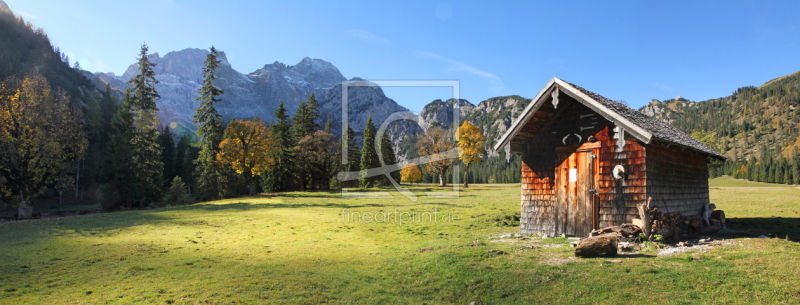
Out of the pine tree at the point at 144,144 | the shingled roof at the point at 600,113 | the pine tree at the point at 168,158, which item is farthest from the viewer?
the pine tree at the point at 168,158

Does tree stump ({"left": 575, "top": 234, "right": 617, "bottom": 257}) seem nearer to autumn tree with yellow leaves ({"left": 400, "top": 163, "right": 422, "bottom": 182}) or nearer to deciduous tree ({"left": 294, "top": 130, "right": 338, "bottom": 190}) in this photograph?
→ deciduous tree ({"left": 294, "top": 130, "right": 338, "bottom": 190})

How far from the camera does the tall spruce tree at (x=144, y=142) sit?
3862cm

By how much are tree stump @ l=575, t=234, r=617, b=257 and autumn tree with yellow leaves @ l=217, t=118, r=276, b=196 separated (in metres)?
42.2

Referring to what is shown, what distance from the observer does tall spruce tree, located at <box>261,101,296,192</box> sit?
52.7 meters

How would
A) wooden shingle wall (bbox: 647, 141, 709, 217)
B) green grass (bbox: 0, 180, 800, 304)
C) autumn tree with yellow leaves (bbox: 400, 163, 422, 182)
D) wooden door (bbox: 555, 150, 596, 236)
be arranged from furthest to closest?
autumn tree with yellow leaves (bbox: 400, 163, 422, 182), wooden door (bbox: 555, 150, 596, 236), wooden shingle wall (bbox: 647, 141, 709, 217), green grass (bbox: 0, 180, 800, 304)

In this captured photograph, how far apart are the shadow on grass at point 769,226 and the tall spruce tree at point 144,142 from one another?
164 ft

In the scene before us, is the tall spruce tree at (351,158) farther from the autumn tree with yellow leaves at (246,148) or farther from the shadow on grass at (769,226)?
the shadow on grass at (769,226)

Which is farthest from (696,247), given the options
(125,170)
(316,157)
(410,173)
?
(410,173)

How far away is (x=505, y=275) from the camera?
8.34m

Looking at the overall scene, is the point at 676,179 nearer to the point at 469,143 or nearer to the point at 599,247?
the point at 599,247

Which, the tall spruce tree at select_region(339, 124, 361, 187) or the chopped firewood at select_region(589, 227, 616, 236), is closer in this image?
the chopped firewood at select_region(589, 227, 616, 236)

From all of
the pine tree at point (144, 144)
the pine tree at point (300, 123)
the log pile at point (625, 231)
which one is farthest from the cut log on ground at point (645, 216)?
the pine tree at point (300, 123)

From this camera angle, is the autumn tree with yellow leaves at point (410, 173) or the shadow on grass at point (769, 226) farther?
the autumn tree with yellow leaves at point (410, 173)

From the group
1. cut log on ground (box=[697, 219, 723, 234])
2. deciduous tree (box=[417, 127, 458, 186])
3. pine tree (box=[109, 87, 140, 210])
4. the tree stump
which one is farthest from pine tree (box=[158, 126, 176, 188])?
cut log on ground (box=[697, 219, 723, 234])
